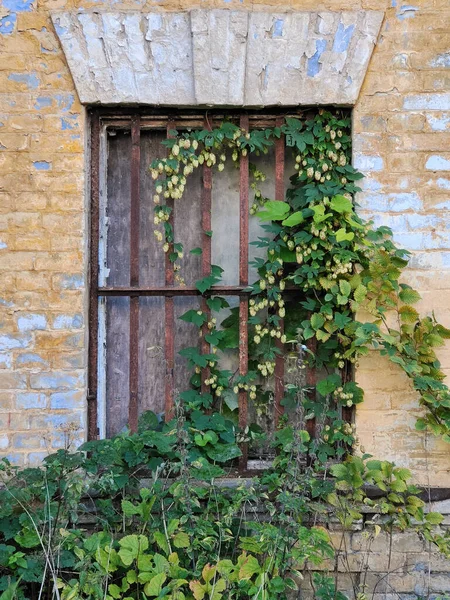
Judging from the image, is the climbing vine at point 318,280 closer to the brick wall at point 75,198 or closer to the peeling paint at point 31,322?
the brick wall at point 75,198

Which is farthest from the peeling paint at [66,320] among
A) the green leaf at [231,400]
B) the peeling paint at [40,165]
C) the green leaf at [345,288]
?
the green leaf at [345,288]

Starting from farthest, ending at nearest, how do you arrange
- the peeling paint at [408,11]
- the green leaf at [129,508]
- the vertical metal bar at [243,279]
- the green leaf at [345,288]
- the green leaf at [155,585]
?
1. the vertical metal bar at [243,279]
2. the peeling paint at [408,11]
3. the green leaf at [345,288]
4. the green leaf at [129,508]
5. the green leaf at [155,585]

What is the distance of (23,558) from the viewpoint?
2900 mm

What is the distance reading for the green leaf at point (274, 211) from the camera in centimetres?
330

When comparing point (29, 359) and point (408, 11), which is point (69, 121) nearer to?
point (29, 359)

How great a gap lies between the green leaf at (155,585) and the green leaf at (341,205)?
1894 mm

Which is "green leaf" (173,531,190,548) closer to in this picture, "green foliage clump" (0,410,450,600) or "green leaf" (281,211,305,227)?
"green foliage clump" (0,410,450,600)

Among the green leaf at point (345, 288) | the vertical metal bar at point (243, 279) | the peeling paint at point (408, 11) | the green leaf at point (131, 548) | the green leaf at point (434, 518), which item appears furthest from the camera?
the vertical metal bar at point (243, 279)

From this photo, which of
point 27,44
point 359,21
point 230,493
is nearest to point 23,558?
point 230,493

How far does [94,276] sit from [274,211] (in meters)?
1.05

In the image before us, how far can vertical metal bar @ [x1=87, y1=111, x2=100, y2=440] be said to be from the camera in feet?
11.4

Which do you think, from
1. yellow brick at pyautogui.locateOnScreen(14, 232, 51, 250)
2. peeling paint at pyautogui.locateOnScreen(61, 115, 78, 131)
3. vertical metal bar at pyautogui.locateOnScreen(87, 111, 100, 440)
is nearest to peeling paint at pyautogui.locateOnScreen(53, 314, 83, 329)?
vertical metal bar at pyautogui.locateOnScreen(87, 111, 100, 440)

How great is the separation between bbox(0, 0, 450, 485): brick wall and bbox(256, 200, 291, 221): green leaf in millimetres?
414

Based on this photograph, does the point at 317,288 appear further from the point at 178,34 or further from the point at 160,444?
the point at 178,34
